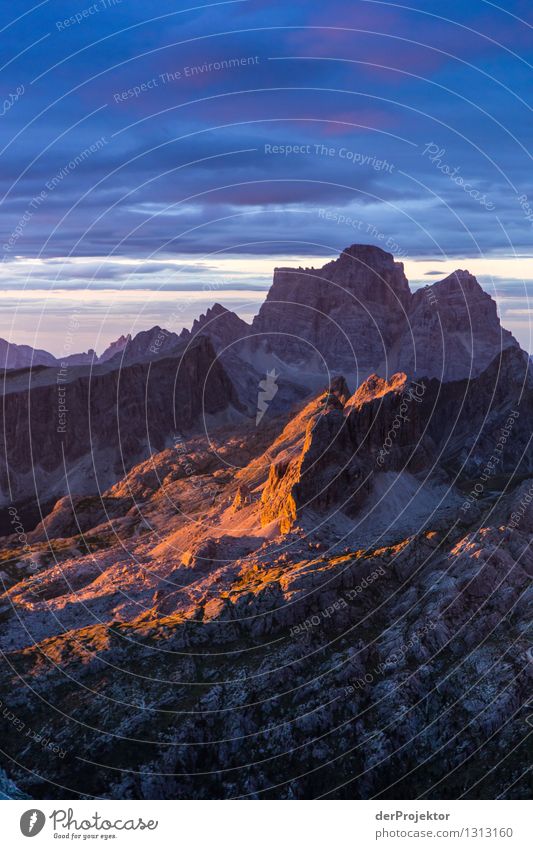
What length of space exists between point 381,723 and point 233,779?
26480 mm

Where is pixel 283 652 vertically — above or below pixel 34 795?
above

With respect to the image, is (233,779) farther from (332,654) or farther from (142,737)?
(332,654)

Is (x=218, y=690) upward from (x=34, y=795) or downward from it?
upward

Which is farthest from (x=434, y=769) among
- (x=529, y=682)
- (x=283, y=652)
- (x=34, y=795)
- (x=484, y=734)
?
(x=34, y=795)

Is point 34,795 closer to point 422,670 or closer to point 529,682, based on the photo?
point 422,670

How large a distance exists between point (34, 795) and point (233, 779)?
32.2m

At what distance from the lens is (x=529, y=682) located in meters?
180

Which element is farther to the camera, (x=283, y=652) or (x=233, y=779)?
(x=283, y=652)

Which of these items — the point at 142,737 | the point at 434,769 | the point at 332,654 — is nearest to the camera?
the point at 434,769

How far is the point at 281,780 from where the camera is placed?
174000 mm
